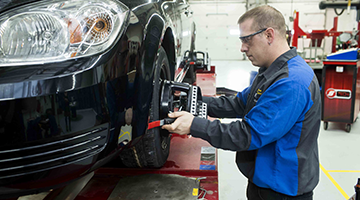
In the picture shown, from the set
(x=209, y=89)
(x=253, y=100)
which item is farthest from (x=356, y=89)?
(x=253, y=100)

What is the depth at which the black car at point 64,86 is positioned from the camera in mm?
801

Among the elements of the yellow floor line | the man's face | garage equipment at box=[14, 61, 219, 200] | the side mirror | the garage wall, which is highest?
the garage wall

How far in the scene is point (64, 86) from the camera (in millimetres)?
820

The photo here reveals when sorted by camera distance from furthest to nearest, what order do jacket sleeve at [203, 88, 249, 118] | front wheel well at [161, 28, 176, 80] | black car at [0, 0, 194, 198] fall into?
jacket sleeve at [203, 88, 249, 118] → front wheel well at [161, 28, 176, 80] → black car at [0, 0, 194, 198]

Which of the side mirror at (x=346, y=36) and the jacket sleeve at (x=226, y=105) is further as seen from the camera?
the side mirror at (x=346, y=36)

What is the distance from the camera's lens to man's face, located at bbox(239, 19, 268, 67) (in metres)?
1.27

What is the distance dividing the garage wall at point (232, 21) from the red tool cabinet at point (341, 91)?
11025 mm

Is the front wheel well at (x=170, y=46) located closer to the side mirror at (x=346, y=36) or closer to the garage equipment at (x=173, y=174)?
the garage equipment at (x=173, y=174)

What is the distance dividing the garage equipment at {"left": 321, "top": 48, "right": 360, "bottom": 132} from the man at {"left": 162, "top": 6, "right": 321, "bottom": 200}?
280cm

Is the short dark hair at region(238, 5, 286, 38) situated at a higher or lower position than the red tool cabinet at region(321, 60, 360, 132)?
higher

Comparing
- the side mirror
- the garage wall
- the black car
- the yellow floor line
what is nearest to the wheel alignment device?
the black car

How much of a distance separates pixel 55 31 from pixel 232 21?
14352 millimetres

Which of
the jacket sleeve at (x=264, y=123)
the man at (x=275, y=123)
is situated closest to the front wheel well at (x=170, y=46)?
the man at (x=275, y=123)

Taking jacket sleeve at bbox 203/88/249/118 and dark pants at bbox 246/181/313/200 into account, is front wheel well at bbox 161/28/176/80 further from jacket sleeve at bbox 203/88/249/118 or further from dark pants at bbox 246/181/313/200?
dark pants at bbox 246/181/313/200
